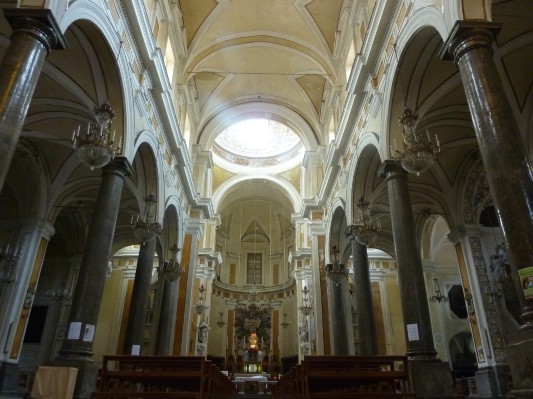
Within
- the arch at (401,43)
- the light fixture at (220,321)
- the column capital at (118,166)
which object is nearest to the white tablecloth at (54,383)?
the column capital at (118,166)

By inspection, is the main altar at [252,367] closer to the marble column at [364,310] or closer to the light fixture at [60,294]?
the light fixture at [60,294]

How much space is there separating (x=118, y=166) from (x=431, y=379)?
639 centimetres

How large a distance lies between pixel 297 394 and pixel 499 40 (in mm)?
6681

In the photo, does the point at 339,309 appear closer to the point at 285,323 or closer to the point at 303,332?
the point at 303,332

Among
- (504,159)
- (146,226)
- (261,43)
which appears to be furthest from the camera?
(261,43)

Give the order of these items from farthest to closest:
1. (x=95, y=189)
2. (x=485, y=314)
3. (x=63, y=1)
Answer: (x=95, y=189) → (x=485, y=314) → (x=63, y=1)

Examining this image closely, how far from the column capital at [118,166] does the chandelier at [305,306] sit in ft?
40.0

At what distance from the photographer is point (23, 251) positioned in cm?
1051

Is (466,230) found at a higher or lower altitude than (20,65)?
higher

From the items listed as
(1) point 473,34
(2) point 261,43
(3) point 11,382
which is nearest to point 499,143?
(1) point 473,34

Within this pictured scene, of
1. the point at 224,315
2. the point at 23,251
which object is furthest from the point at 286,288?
the point at 23,251

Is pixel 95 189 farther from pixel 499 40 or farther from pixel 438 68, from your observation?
pixel 499 40

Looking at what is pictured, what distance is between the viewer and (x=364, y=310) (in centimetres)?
986

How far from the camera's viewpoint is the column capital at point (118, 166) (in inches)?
304
